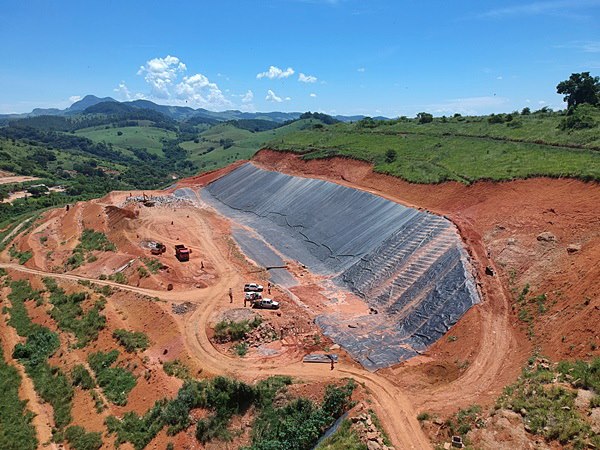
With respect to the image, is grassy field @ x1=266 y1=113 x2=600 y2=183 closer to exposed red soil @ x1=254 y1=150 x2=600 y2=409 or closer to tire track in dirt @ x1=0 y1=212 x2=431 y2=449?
exposed red soil @ x1=254 y1=150 x2=600 y2=409

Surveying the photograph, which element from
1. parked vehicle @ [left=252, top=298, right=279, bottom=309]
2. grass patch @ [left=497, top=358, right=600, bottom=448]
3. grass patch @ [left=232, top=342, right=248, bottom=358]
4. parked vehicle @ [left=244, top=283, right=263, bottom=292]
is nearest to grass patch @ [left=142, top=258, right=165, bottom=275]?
parked vehicle @ [left=244, top=283, right=263, bottom=292]

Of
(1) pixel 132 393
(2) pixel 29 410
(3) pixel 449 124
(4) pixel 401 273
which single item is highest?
(3) pixel 449 124

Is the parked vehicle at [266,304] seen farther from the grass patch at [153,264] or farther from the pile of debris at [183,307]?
the grass patch at [153,264]

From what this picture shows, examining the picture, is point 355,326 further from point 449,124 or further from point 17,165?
point 17,165

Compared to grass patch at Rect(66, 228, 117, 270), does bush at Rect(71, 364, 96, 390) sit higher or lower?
lower

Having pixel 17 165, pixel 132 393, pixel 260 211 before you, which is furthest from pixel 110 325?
pixel 17 165

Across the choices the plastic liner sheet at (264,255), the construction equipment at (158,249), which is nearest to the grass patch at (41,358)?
the construction equipment at (158,249)
